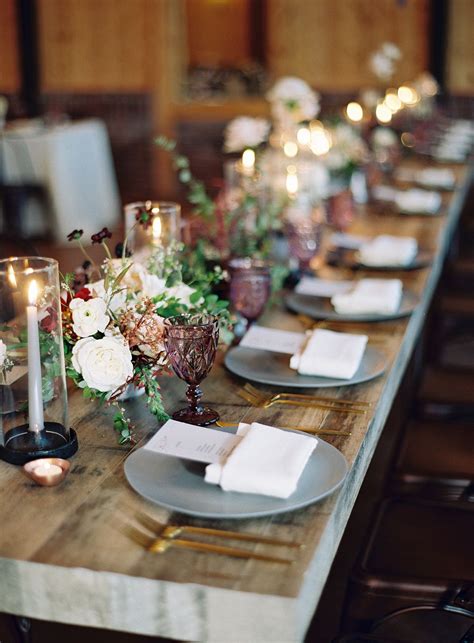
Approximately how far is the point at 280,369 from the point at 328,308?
514 millimetres

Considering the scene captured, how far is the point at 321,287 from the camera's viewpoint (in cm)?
262

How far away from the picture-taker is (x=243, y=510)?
1322 millimetres

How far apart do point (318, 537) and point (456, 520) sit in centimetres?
85

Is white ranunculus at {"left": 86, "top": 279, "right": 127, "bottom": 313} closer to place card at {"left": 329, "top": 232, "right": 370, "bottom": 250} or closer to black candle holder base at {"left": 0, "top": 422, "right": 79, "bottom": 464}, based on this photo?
black candle holder base at {"left": 0, "top": 422, "right": 79, "bottom": 464}

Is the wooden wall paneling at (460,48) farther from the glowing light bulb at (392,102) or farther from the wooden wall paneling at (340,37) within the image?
the glowing light bulb at (392,102)

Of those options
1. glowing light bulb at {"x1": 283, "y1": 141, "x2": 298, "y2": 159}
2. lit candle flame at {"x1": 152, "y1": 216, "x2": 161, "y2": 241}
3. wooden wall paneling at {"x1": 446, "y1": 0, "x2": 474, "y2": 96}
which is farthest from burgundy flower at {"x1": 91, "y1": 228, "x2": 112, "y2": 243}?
wooden wall paneling at {"x1": 446, "y1": 0, "x2": 474, "y2": 96}

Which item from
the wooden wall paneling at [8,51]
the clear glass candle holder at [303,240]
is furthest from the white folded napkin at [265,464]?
the wooden wall paneling at [8,51]

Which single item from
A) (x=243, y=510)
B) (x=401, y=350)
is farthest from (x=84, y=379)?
(x=401, y=350)

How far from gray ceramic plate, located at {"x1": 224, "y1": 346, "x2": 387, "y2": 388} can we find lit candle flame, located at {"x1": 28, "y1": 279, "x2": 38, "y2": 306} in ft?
1.85

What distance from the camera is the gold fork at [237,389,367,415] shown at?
70.1 inches

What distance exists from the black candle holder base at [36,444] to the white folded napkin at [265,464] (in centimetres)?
28

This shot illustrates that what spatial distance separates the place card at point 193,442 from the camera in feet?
4.87

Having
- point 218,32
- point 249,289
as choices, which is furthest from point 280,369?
point 218,32

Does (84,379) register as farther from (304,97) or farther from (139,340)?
(304,97)
